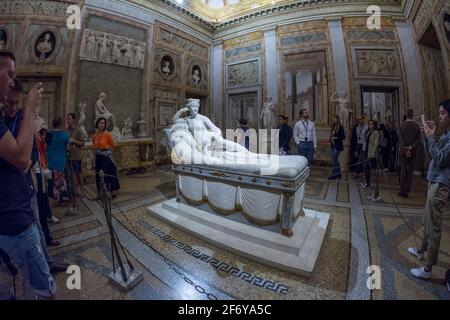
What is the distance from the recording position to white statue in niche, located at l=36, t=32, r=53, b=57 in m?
3.85

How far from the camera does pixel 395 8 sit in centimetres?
631

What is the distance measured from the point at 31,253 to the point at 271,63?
8634 mm

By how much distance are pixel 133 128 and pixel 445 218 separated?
7.52m

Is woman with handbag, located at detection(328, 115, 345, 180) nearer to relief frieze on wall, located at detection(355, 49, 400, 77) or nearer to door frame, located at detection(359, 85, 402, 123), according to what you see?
door frame, located at detection(359, 85, 402, 123)

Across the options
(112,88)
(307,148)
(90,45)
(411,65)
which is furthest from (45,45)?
(411,65)

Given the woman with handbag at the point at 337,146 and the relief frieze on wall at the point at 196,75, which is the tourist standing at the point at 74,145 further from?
the woman with handbag at the point at 337,146

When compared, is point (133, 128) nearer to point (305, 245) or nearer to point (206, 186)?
point (206, 186)

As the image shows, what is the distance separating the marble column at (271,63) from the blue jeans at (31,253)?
26.0ft

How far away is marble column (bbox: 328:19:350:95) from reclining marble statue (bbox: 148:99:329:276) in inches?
236

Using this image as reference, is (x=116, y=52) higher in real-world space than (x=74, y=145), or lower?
higher

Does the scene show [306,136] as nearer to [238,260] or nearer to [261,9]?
[238,260]

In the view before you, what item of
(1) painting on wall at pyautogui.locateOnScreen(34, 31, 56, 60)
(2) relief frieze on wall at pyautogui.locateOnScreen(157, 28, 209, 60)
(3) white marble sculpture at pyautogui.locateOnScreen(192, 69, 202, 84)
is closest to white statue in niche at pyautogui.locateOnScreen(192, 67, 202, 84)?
(3) white marble sculpture at pyautogui.locateOnScreen(192, 69, 202, 84)

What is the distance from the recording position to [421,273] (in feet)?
5.34
